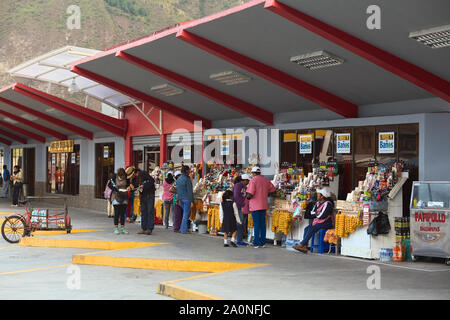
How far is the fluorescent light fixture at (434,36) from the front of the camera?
29.7ft

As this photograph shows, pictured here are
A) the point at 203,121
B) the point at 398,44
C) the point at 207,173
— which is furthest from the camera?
the point at 203,121

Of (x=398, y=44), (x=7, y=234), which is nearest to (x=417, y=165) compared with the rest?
(x=398, y=44)

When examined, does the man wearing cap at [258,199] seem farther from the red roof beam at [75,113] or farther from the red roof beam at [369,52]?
the red roof beam at [75,113]

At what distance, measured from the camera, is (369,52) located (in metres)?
10.5

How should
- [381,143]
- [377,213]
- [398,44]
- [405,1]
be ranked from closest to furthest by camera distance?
[405,1] < [398,44] < [377,213] < [381,143]

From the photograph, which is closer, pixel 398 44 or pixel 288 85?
pixel 398 44

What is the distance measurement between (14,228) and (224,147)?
5800 mm

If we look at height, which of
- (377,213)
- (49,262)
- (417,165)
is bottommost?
(49,262)

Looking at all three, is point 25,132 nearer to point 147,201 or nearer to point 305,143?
point 147,201

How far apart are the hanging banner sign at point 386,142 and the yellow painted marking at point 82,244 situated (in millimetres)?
5225

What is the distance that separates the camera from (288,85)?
13.1 metres

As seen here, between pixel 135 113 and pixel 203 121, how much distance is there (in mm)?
4491

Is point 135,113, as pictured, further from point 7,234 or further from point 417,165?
point 417,165

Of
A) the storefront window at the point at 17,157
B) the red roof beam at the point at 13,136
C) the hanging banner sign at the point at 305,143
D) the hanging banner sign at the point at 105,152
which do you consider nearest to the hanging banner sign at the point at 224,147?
the hanging banner sign at the point at 305,143
